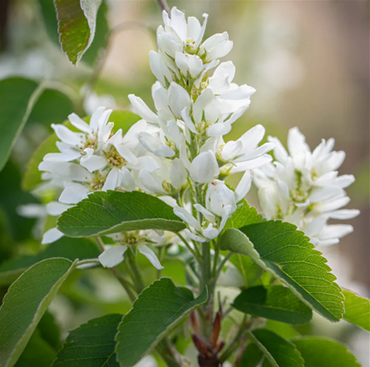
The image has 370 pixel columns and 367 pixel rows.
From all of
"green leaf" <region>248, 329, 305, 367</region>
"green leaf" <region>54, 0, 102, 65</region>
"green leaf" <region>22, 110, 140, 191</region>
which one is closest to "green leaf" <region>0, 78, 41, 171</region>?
"green leaf" <region>22, 110, 140, 191</region>

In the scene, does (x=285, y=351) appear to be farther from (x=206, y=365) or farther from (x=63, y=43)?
(x=63, y=43)

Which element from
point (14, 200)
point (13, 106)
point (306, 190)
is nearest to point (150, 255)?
point (306, 190)

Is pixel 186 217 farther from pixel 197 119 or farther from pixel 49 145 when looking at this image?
pixel 49 145

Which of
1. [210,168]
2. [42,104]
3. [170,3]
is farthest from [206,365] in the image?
[170,3]

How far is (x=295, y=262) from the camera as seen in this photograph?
29 centimetres

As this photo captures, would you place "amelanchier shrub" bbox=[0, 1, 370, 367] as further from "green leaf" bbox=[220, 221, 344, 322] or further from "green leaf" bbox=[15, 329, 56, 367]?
"green leaf" bbox=[15, 329, 56, 367]

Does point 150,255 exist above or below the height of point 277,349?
above

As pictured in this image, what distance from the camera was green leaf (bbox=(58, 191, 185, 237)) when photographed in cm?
29

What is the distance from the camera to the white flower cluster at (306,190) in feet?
1.18

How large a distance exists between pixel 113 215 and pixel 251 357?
0.19 metres

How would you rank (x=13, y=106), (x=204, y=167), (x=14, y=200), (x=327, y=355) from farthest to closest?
(x=14, y=200)
(x=13, y=106)
(x=327, y=355)
(x=204, y=167)

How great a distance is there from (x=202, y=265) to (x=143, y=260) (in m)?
0.14

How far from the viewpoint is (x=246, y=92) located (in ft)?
0.98

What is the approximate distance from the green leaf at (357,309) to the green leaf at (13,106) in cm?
32
